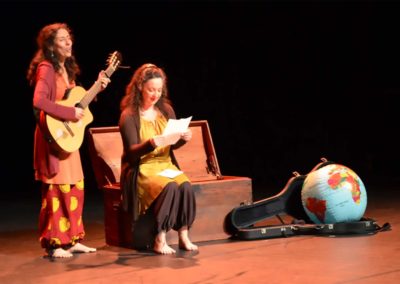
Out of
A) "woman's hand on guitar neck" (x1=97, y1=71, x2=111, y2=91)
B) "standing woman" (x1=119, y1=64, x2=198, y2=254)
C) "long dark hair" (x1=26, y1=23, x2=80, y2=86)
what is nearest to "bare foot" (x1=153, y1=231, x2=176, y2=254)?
"standing woman" (x1=119, y1=64, x2=198, y2=254)

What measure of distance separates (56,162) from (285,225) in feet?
6.15

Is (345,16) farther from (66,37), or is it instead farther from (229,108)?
(66,37)

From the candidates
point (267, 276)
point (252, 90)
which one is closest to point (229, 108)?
point (252, 90)

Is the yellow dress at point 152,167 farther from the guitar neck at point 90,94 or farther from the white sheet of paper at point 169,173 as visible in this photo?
the guitar neck at point 90,94

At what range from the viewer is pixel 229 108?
11.2 meters

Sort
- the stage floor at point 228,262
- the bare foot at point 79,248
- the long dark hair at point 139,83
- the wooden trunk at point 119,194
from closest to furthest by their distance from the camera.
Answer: the stage floor at point 228,262
the bare foot at point 79,248
the long dark hair at point 139,83
the wooden trunk at point 119,194

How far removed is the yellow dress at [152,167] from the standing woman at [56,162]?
447 millimetres

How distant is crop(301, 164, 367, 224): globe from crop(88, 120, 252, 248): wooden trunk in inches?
20.0

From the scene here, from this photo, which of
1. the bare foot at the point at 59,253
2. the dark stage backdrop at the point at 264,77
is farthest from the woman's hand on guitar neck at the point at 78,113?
the dark stage backdrop at the point at 264,77

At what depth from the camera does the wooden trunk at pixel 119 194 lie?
654 centimetres

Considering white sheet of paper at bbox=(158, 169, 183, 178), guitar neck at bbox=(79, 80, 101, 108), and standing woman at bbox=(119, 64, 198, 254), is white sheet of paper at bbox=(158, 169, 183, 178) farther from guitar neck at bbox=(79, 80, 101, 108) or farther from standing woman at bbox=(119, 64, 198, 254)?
guitar neck at bbox=(79, 80, 101, 108)

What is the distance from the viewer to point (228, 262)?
18.6ft

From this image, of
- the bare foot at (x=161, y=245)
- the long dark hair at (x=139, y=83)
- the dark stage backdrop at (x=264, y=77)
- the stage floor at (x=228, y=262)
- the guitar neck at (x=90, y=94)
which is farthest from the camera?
the dark stage backdrop at (x=264, y=77)

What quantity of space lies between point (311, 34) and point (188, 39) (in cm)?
166
